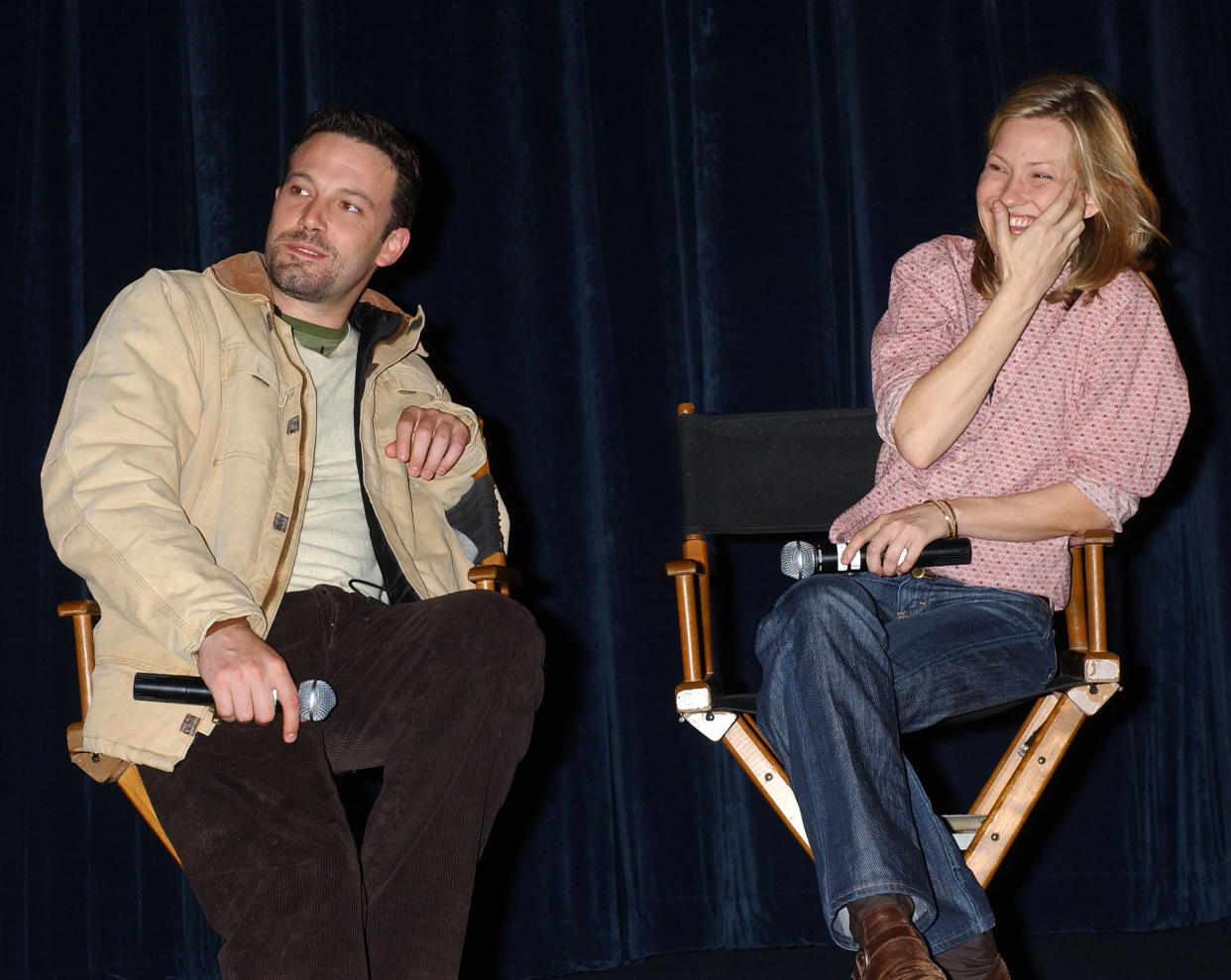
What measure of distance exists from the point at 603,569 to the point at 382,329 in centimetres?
91

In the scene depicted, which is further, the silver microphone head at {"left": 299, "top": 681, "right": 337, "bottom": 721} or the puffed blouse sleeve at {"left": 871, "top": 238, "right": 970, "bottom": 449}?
the puffed blouse sleeve at {"left": 871, "top": 238, "right": 970, "bottom": 449}

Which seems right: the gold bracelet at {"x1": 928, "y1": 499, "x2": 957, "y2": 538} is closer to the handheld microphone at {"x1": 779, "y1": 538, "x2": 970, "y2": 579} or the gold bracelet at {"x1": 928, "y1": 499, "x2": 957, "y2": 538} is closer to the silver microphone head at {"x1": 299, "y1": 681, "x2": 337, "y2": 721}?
the handheld microphone at {"x1": 779, "y1": 538, "x2": 970, "y2": 579}

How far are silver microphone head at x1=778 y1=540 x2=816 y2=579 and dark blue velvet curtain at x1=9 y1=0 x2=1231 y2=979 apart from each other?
115 cm

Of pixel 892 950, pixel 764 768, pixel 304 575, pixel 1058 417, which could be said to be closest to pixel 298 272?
pixel 304 575

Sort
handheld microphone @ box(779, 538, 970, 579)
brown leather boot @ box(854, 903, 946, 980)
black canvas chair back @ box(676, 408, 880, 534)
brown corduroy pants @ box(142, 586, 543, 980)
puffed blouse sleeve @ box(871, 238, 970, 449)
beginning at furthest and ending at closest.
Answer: black canvas chair back @ box(676, 408, 880, 534) < puffed blouse sleeve @ box(871, 238, 970, 449) < handheld microphone @ box(779, 538, 970, 579) < brown corduroy pants @ box(142, 586, 543, 980) < brown leather boot @ box(854, 903, 946, 980)

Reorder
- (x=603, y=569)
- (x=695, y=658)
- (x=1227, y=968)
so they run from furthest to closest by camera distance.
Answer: (x=603, y=569) < (x=1227, y=968) < (x=695, y=658)

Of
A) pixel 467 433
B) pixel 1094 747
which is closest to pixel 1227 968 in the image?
pixel 1094 747

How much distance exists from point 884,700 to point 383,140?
125cm

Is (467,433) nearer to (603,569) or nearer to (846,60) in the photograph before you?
(603,569)

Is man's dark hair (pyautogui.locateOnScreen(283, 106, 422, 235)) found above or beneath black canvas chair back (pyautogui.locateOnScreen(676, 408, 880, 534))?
above

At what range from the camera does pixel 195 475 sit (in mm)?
1848

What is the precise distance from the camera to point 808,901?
2.84m

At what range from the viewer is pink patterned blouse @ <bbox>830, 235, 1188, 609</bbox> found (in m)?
1.94

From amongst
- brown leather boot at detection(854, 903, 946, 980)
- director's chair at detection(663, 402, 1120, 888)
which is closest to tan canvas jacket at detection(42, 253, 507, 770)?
director's chair at detection(663, 402, 1120, 888)
